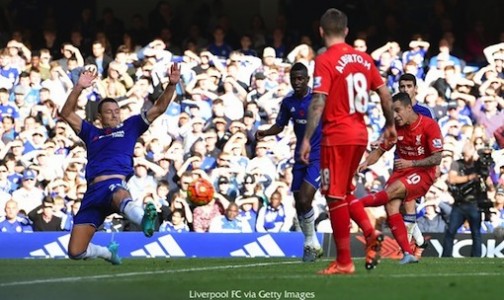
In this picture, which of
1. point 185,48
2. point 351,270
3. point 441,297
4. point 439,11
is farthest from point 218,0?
point 441,297

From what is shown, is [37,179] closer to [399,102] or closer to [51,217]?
[51,217]

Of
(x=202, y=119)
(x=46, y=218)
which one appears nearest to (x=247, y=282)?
(x=46, y=218)

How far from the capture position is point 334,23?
14.0m

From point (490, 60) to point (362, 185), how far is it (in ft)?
15.8

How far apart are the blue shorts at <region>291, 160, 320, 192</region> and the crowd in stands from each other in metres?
6.69

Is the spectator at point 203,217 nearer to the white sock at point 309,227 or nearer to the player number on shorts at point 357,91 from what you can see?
the white sock at point 309,227

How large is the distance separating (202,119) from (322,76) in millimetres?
13078

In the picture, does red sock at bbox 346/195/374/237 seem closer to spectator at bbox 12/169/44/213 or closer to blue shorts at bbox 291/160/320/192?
blue shorts at bbox 291/160/320/192

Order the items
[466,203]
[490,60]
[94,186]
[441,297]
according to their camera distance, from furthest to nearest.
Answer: [490,60], [466,203], [94,186], [441,297]

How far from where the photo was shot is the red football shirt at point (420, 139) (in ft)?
57.4

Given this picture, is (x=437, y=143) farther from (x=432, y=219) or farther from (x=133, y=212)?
(x=432, y=219)

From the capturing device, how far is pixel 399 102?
17438mm

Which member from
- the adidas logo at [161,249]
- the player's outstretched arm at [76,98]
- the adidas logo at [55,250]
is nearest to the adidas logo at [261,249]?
the adidas logo at [161,249]

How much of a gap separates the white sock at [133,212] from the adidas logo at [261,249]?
6.69m
